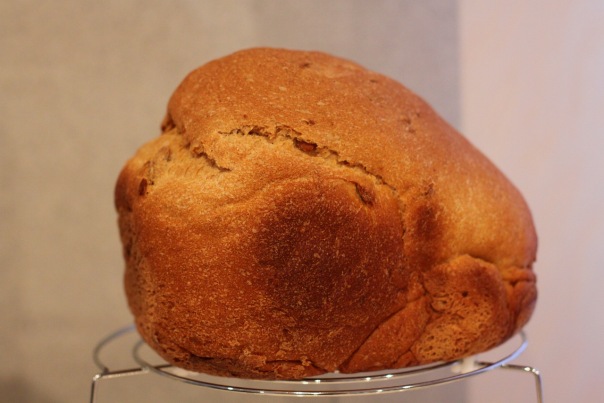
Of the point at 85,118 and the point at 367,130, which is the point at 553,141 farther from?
the point at 85,118

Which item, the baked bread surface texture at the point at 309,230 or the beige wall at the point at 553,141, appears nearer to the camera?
the baked bread surface texture at the point at 309,230

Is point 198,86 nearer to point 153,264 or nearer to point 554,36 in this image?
point 153,264

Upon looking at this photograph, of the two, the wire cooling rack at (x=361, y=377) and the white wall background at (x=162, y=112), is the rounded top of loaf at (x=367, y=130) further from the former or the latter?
the white wall background at (x=162, y=112)

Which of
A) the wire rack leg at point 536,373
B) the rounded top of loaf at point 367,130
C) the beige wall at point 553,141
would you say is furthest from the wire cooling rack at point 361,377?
the beige wall at point 553,141

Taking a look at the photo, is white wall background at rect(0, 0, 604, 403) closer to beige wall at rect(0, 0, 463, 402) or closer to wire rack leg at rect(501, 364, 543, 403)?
beige wall at rect(0, 0, 463, 402)

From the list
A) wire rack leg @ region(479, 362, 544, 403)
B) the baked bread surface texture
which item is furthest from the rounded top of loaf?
wire rack leg @ region(479, 362, 544, 403)

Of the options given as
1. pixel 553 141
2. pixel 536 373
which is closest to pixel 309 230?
pixel 536 373

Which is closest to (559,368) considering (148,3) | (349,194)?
(349,194)
